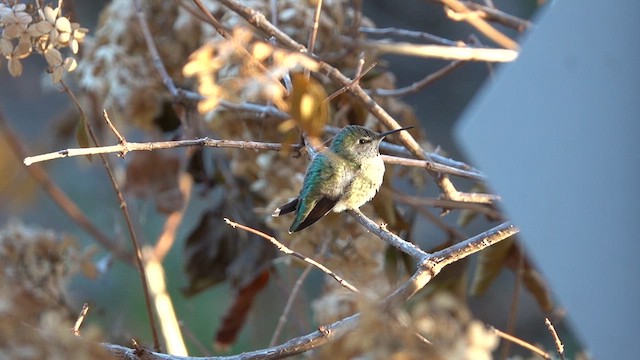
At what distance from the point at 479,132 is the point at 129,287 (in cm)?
260

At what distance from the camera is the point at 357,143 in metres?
1.10

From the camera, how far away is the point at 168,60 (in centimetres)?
160

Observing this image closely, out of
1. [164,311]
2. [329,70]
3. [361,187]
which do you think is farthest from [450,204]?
[164,311]

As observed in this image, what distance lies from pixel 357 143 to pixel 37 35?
0.40 metres

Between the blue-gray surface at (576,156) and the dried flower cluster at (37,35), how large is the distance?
0.51m

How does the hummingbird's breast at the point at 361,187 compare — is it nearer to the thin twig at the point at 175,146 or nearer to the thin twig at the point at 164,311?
the thin twig at the point at 175,146

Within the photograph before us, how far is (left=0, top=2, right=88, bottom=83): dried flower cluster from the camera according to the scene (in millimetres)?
880

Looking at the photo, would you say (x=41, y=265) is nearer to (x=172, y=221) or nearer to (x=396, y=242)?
(x=172, y=221)

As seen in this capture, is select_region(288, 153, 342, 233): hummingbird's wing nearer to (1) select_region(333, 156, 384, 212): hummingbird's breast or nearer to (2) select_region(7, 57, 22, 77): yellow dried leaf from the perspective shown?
(1) select_region(333, 156, 384, 212): hummingbird's breast

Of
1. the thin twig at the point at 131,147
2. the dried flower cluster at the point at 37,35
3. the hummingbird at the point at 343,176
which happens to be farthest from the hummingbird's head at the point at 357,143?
the dried flower cluster at the point at 37,35

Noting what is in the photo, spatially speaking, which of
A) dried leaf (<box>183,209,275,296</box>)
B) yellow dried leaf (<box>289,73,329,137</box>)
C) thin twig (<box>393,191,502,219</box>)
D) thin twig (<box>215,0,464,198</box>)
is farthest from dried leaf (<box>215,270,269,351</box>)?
yellow dried leaf (<box>289,73,329,137</box>)

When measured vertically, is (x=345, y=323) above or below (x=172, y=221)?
above

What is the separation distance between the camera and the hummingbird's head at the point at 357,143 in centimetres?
110

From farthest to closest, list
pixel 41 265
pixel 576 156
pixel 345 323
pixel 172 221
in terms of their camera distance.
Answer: pixel 172 221 < pixel 41 265 < pixel 345 323 < pixel 576 156
